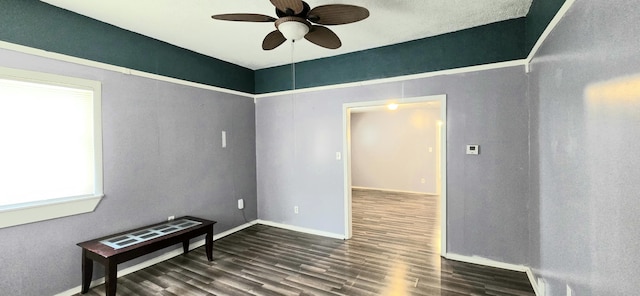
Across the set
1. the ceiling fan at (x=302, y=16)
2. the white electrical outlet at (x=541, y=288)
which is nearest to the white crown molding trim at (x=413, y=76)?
the ceiling fan at (x=302, y=16)

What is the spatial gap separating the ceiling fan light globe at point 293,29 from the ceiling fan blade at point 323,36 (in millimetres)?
121

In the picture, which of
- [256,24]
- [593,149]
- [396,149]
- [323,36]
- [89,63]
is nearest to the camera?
[593,149]

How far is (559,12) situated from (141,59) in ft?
12.2

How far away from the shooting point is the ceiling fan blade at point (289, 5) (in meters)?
1.65

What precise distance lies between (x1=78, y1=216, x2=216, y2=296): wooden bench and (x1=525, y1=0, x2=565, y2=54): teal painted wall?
362 centimetres

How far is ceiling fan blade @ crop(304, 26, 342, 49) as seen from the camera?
2.08 meters

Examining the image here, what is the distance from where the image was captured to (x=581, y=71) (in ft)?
4.11

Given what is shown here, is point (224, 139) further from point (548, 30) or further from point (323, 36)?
point (548, 30)

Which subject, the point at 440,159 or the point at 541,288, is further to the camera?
the point at 440,159

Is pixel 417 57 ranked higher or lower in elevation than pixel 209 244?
higher

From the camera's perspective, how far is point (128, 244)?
232 centimetres

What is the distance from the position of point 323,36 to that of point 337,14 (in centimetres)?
38


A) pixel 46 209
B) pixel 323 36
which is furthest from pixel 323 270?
pixel 46 209

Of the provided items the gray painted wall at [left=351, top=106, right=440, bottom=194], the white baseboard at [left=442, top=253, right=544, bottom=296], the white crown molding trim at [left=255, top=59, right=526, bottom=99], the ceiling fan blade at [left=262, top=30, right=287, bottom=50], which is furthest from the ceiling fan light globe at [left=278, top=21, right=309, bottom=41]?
the gray painted wall at [left=351, top=106, right=440, bottom=194]
